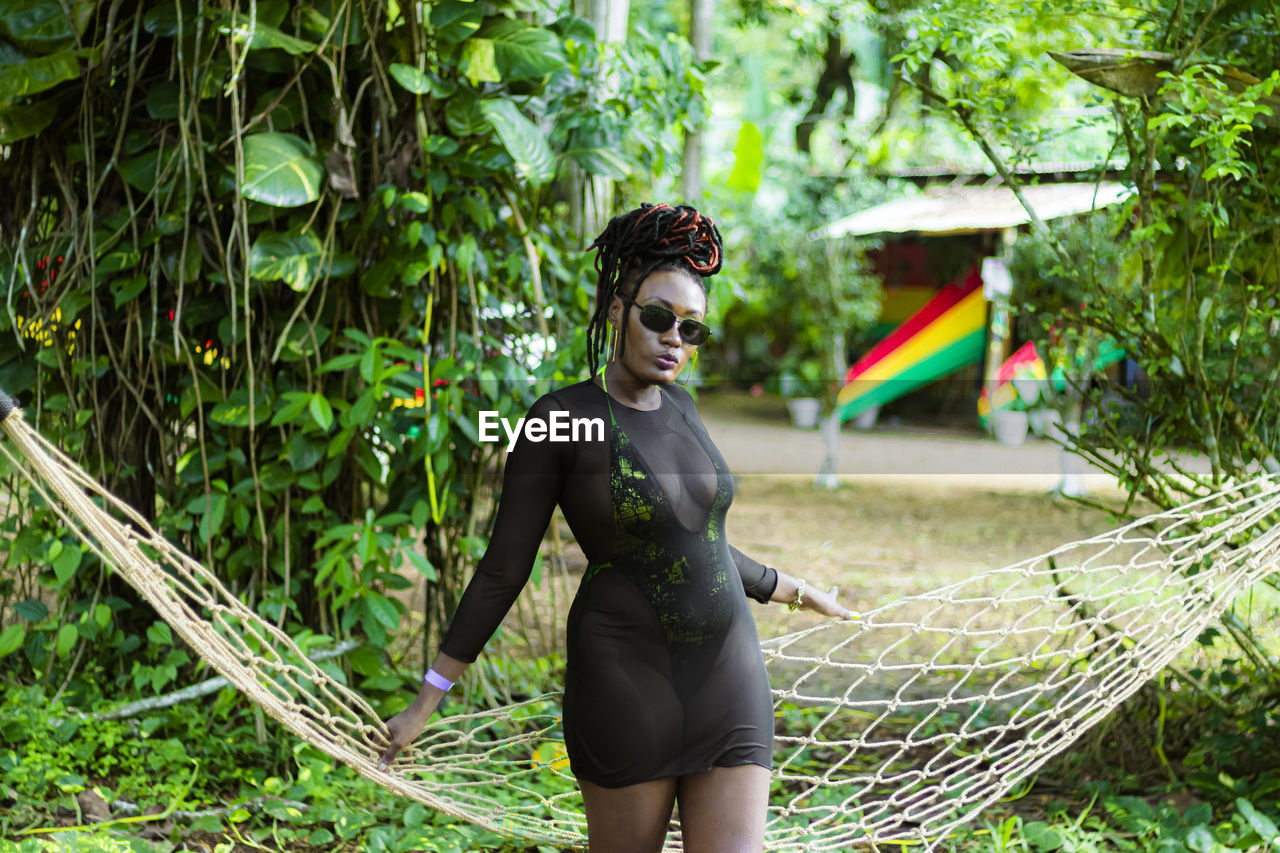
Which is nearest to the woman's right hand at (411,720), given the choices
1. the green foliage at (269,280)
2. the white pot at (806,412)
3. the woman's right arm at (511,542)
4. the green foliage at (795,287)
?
the woman's right arm at (511,542)

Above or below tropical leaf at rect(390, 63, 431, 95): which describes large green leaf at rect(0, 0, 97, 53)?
above

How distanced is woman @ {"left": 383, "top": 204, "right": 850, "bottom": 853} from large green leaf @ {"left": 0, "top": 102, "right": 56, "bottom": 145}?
1.69m

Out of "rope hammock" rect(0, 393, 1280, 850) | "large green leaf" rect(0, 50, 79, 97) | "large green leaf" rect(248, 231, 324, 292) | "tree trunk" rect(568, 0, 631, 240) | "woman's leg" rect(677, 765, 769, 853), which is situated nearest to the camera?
"woman's leg" rect(677, 765, 769, 853)

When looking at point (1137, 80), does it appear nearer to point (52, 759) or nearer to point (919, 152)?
point (52, 759)

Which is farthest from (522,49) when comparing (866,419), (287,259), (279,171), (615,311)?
(866,419)

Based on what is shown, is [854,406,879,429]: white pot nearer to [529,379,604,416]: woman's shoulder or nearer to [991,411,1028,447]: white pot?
[991,411,1028,447]: white pot

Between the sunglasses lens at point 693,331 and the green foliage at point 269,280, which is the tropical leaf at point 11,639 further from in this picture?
the sunglasses lens at point 693,331

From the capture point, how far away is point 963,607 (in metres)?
4.52

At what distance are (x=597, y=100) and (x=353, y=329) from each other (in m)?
0.88

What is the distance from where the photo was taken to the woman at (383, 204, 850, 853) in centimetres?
140

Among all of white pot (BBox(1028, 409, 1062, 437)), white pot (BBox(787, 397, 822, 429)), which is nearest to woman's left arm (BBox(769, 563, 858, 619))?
white pot (BBox(1028, 409, 1062, 437))

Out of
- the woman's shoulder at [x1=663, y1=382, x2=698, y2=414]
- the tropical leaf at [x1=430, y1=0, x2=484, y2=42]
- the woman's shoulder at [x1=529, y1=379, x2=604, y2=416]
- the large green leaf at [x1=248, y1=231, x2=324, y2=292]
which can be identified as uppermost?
the tropical leaf at [x1=430, y1=0, x2=484, y2=42]

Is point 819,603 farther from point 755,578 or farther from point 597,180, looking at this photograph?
point 597,180

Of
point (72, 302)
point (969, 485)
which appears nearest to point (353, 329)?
point (72, 302)
